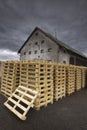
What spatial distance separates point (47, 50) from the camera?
18.9 m

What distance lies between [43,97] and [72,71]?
4.10 meters

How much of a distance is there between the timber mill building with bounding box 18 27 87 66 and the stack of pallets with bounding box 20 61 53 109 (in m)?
11.9

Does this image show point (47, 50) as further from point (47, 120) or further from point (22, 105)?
point (47, 120)

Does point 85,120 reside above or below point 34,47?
below

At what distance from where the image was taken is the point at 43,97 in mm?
5289

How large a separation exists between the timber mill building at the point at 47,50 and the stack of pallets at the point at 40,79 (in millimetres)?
11880

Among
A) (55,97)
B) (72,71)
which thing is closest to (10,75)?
(55,97)

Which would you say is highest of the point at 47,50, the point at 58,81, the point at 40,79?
the point at 47,50

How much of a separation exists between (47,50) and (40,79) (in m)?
14.1

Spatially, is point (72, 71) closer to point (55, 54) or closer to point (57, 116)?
point (57, 116)

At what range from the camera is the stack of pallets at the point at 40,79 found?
4.93 meters

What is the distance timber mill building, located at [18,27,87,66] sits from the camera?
17.2 m

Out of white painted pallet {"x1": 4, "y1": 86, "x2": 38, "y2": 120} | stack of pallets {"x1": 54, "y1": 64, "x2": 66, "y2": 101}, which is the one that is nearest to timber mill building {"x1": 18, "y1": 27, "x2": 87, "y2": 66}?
stack of pallets {"x1": 54, "y1": 64, "x2": 66, "y2": 101}

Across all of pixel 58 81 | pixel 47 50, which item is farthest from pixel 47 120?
pixel 47 50
